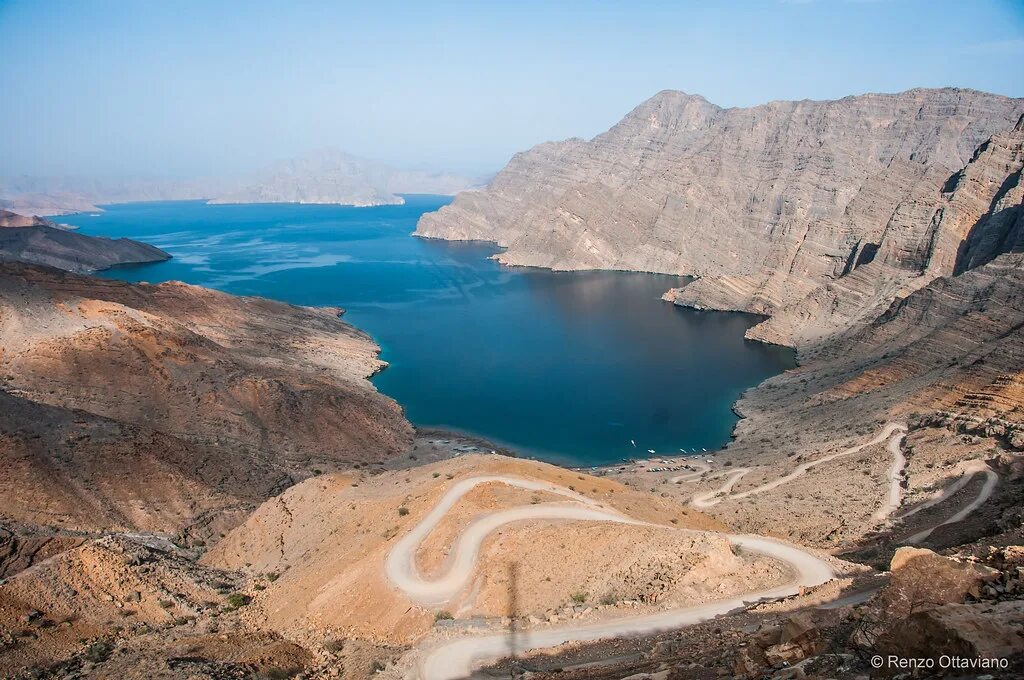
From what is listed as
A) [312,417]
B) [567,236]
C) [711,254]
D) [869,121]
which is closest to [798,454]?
[312,417]

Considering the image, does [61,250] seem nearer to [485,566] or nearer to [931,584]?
[485,566]

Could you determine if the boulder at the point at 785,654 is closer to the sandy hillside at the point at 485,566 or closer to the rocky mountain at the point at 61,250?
the sandy hillside at the point at 485,566

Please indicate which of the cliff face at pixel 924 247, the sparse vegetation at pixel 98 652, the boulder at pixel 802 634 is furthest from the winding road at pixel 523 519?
the cliff face at pixel 924 247

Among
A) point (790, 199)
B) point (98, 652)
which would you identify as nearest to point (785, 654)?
point (98, 652)

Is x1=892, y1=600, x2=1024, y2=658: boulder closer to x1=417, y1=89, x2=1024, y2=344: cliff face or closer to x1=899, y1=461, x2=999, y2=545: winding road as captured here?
x1=899, y1=461, x2=999, y2=545: winding road

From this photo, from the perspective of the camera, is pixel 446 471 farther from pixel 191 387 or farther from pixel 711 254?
pixel 711 254
